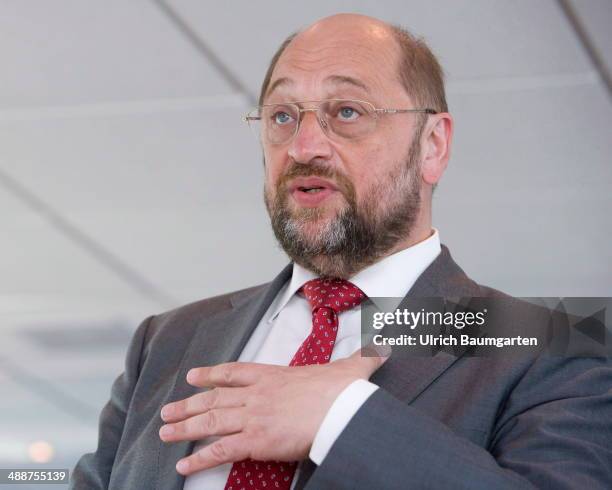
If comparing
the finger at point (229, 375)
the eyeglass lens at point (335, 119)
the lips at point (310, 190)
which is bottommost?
the finger at point (229, 375)

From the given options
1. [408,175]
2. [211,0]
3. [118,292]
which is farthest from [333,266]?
[118,292]

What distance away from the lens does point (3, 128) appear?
3.23 meters

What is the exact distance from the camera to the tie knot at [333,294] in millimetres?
1711

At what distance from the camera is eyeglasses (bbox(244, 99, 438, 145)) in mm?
1749

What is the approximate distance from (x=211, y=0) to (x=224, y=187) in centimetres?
94

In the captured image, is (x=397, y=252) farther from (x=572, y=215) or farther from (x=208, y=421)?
(x=572, y=215)

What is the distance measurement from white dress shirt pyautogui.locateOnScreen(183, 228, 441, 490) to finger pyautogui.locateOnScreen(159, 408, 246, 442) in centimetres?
18

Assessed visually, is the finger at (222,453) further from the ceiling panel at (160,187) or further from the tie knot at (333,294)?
the ceiling panel at (160,187)

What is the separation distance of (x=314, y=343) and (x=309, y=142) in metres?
0.37

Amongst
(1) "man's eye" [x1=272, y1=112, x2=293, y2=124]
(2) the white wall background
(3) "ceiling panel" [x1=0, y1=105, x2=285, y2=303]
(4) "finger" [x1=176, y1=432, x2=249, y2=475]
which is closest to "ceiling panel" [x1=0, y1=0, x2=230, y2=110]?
(2) the white wall background

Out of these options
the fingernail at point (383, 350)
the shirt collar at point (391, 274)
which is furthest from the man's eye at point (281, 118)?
the fingernail at point (383, 350)

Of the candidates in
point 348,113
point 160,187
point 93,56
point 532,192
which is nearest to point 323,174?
point 348,113

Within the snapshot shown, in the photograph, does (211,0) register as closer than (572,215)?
Yes

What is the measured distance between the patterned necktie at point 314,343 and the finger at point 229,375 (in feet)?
0.58
